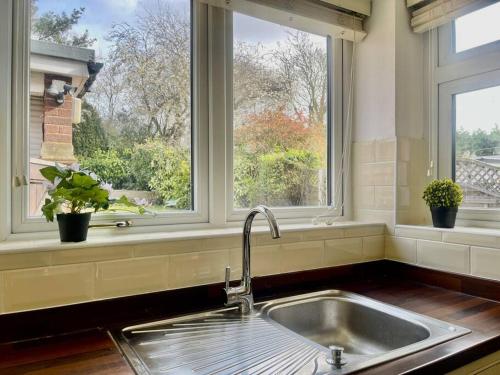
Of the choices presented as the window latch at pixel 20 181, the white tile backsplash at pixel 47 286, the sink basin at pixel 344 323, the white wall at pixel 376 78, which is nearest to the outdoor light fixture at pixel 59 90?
the window latch at pixel 20 181

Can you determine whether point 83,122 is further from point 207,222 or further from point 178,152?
point 207,222

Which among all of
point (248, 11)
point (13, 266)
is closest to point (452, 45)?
point (248, 11)

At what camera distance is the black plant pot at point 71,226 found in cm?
105

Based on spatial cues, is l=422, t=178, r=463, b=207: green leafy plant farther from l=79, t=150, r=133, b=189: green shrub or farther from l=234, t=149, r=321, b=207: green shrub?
l=79, t=150, r=133, b=189: green shrub

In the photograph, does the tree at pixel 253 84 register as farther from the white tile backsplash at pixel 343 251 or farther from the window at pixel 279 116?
the white tile backsplash at pixel 343 251

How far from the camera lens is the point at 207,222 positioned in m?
1.43

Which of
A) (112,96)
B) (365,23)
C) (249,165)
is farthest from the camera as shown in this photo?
(365,23)

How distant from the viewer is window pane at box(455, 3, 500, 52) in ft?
4.84

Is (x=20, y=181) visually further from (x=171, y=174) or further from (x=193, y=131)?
(x=193, y=131)

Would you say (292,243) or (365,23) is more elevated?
(365,23)

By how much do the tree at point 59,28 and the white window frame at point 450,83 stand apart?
1.49 meters

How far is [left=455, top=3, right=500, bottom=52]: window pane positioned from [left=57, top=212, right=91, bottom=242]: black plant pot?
1.69 m

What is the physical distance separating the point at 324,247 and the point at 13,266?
1.07m

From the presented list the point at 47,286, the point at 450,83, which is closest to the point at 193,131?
the point at 47,286
